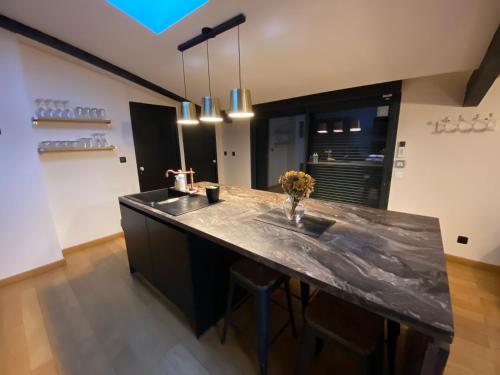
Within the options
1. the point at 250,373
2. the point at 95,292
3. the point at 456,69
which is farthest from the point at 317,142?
the point at 95,292

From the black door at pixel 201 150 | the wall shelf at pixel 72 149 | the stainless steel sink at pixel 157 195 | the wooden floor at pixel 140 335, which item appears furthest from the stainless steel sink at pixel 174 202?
the black door at pixel 201 150

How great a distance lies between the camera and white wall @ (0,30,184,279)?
2.21 m

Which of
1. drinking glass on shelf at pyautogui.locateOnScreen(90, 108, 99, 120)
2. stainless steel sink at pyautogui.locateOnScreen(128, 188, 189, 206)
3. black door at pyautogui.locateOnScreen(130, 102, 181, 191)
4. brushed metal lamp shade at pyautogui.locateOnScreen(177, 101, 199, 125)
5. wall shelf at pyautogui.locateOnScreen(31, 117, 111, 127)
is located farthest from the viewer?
black door at pyautogui.locateOnScreen(130, 102, 181, 191)

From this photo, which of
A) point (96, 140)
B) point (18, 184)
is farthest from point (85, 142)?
point (18, 184)

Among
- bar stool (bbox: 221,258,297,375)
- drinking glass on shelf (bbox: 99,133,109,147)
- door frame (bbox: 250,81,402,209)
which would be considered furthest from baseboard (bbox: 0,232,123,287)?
door frame (bbox: 250,81,402,209)

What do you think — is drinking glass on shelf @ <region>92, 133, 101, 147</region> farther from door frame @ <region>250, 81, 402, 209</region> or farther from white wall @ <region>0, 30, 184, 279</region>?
door frame @ <region>250, 81, 402, 209</region>

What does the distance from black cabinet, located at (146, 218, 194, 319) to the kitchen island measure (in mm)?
10

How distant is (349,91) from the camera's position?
2705mm

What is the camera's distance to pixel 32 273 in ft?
8.02

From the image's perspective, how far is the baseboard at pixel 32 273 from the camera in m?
2.31

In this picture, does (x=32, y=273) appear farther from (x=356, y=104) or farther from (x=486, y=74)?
(x=486, y=74)

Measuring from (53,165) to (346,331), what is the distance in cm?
356

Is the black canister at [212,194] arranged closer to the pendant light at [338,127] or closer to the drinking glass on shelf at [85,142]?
→ the drinking glass on shelf at [85,142]

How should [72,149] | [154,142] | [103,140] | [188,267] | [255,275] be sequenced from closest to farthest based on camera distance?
[255,275], [188,267], [72,149], [103,140], [154,142]
